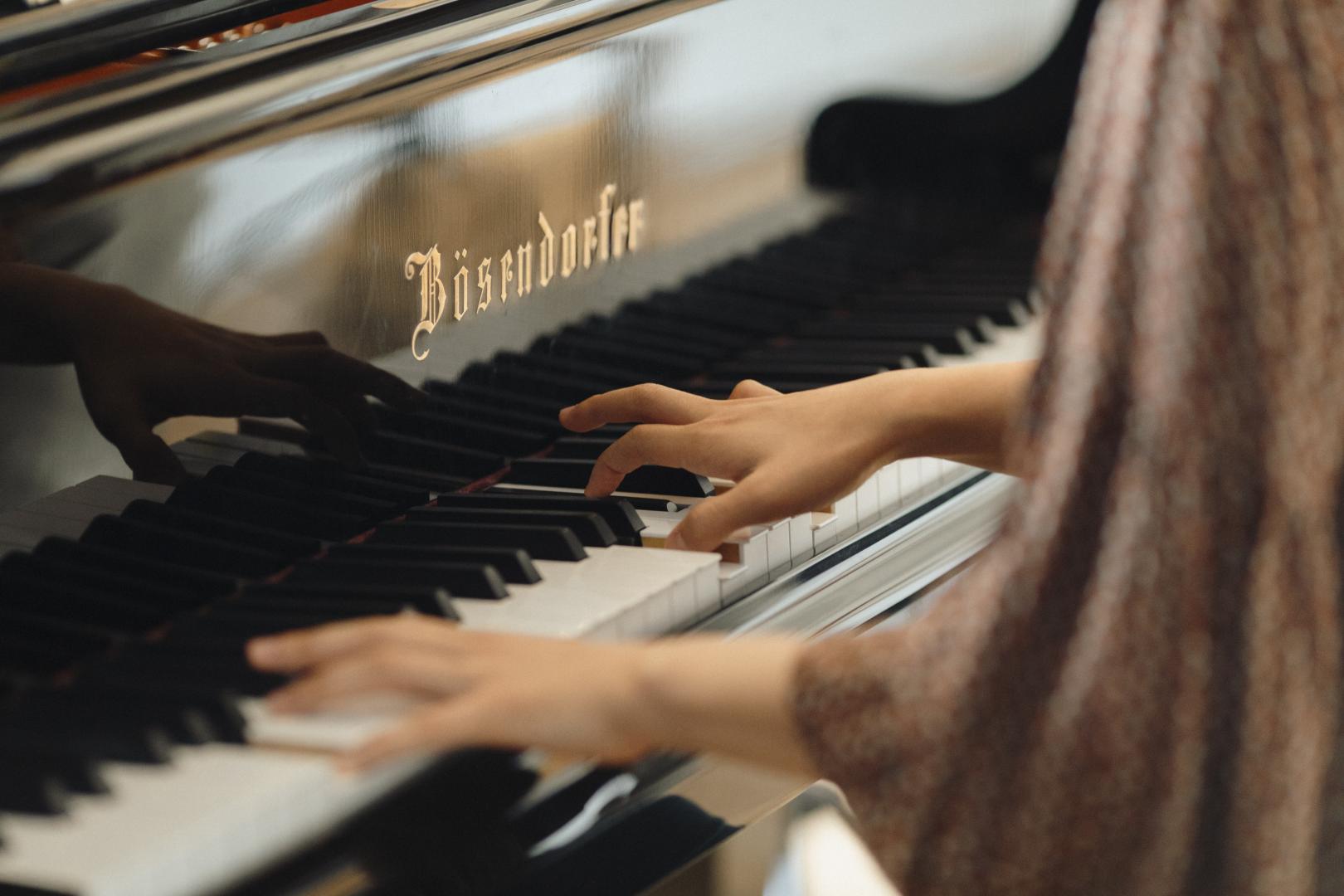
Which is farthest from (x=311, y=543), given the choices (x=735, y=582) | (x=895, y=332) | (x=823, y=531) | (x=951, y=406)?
(x=895, y=332)

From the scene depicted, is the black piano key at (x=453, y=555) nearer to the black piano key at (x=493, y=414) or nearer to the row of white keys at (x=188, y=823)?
the black piano key at (x=493, y=414)

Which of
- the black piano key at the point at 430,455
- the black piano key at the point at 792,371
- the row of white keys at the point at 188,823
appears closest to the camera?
the row of white keys at the point at 188,823

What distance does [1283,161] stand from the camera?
90cm

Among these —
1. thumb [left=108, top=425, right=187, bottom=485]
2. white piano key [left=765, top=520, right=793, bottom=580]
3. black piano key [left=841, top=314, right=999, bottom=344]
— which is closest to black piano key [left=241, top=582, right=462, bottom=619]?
thumb [left=108, top=425, right=187, bottom=485]

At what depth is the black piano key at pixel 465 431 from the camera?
1258 millimetres

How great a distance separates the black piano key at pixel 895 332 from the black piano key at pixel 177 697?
927mm

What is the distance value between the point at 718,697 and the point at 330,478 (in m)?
0.45

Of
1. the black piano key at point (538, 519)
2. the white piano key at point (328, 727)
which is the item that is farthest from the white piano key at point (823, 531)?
the white piano key at point (328, 727)

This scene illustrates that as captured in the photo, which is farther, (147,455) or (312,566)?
(312,566)

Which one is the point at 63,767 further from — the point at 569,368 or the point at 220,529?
the point at 569,368

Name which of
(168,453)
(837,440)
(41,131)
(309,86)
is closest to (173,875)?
(168,453)

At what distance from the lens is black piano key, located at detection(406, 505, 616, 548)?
1.28m

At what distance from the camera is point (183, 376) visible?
1.10 meters

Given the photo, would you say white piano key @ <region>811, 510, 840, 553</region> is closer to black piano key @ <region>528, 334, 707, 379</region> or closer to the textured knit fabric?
black piano key @ <region>528, 334, 707, 379</region>
